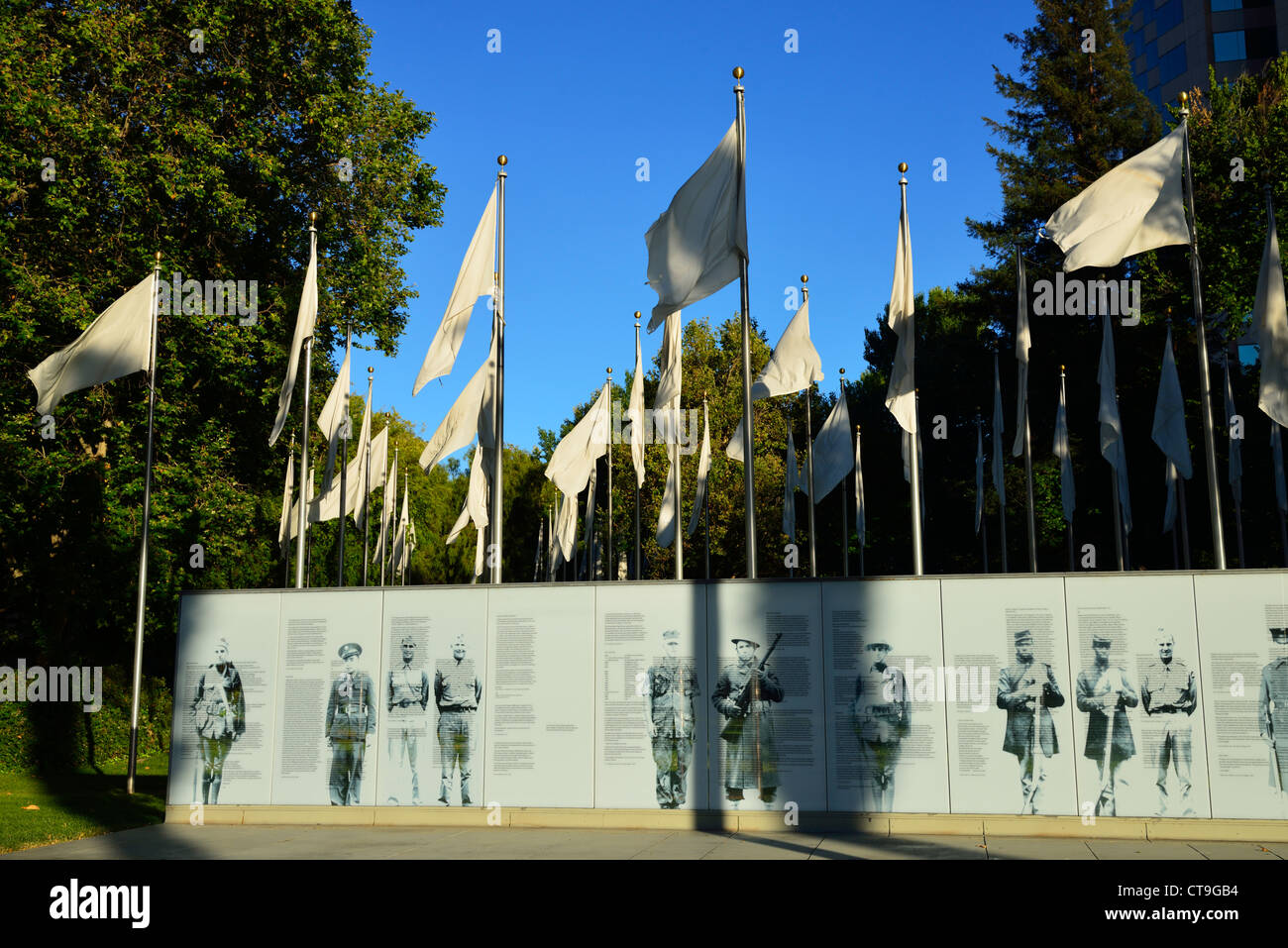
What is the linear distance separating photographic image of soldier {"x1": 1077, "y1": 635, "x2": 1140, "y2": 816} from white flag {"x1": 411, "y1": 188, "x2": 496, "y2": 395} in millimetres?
10913

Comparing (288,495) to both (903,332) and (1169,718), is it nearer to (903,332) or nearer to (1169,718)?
(903,332)

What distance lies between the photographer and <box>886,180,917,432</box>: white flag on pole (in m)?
16.4

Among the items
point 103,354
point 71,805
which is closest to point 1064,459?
point 103,354

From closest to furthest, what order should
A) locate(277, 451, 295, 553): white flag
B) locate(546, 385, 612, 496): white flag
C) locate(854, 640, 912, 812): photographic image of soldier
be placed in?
locate(854, 640, 912, 812): photographic image of soldier < locate(546, 385, 612, 496): white flag < locate(277, 451, 295, 553): white flag

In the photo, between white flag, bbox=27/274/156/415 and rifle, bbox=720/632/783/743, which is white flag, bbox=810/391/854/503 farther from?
white flag, bbox=27/274/156/415

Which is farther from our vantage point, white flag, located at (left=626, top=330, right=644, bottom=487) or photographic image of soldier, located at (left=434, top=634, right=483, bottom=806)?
white flag, located at (left=626, top=330, right=644, bottom=487)

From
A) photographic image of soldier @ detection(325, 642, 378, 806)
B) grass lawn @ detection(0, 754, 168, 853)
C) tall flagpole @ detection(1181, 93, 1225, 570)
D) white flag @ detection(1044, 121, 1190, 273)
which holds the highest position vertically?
white flag @ detection(1044, 121, 1190, 273)

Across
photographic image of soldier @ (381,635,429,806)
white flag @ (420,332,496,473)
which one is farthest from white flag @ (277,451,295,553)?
photographic image of soldier @ (381,635,429,806)

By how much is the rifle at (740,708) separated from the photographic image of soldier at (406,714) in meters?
4.61

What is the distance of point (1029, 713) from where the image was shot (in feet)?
46.0

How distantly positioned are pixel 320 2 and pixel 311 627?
66.0 feet

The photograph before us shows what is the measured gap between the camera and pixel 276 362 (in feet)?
92.3

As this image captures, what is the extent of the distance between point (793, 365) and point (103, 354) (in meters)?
12.8

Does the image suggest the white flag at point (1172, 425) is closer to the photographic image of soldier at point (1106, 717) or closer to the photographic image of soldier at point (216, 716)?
the photographic image of soldier at point (1106, 717)
